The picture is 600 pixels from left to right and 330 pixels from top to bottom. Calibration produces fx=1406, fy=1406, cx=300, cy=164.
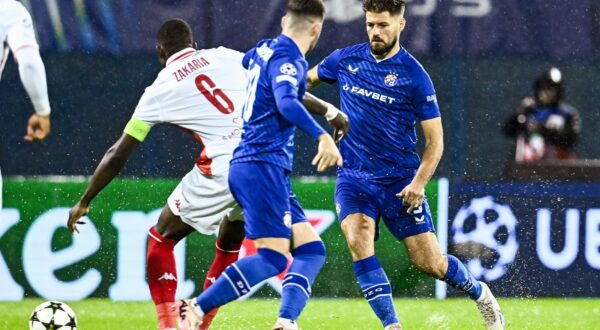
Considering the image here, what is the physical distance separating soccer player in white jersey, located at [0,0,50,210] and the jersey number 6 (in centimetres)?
89

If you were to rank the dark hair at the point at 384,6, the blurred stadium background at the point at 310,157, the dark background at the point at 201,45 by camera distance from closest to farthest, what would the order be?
1. the dark hair at the point at 384,6
2. the blurred stadium background at the point at 310,157
3. the dark background at the point at 201,45

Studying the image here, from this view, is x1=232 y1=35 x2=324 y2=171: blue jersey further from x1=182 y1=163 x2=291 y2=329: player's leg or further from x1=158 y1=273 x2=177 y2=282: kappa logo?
x1=158 y1=273 x2=177 y2=282: kappa logo

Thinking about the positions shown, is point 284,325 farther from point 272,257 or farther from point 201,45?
point 201,45

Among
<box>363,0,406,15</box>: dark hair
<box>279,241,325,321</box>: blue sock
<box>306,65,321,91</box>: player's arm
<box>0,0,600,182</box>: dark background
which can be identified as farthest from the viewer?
<box>0,0,600,182</box>: dark background

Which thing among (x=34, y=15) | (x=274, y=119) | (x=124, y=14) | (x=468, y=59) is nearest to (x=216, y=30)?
(x=124, y=14)

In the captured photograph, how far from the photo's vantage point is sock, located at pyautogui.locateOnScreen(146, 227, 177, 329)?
7.23m

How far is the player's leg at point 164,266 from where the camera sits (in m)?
7.23

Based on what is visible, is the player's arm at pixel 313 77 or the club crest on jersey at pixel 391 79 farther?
the player's arm at pixel 313 77

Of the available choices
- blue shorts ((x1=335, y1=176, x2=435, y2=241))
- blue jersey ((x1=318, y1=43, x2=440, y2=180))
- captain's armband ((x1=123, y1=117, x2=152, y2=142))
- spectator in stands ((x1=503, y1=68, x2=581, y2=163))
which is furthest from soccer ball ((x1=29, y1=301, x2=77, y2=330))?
spectator in stands ((x1=503, y1=68, x2=581, y2=163))

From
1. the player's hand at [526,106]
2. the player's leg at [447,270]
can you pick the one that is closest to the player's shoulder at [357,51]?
the player's leg at [447,270]

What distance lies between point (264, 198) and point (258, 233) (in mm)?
164

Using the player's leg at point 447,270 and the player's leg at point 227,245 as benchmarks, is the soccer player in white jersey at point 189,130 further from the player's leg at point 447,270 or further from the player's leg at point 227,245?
the player's leg at point 447,270

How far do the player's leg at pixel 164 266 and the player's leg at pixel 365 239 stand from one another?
0.84 metres

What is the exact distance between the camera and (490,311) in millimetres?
7695
